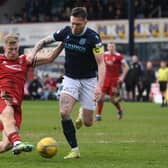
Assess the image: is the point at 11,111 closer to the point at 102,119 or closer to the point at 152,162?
the point at 152,162

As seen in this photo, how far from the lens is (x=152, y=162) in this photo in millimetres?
10953

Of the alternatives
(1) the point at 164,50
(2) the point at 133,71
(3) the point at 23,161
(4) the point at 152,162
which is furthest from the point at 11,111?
(1) the point at 164,50

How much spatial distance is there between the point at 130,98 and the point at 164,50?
620cm

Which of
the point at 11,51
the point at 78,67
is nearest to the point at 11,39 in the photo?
the point at 11,51

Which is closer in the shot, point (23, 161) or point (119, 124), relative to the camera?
point (23, 161)

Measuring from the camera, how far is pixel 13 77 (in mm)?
11148

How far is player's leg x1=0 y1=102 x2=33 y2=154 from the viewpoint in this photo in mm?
10242

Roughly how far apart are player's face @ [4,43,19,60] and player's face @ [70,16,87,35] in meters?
1.00

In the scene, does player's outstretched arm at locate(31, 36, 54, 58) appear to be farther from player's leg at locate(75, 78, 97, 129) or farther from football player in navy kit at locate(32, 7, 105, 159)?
player's leg at locate(75, 78, 97, 129)

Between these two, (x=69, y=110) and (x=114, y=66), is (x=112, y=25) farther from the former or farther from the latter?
(x=69, y=110)

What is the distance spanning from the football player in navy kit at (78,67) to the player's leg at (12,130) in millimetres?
1061

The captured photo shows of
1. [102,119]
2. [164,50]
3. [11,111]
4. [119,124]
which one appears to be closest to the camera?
[11,111]

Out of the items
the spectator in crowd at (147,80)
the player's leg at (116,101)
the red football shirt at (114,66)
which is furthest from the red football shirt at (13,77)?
the spectator in crowd at (147,80)

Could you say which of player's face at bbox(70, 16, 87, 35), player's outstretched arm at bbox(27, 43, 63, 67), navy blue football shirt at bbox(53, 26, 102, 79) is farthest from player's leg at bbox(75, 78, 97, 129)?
player's face at bbox(70, 16, 87, 35)
